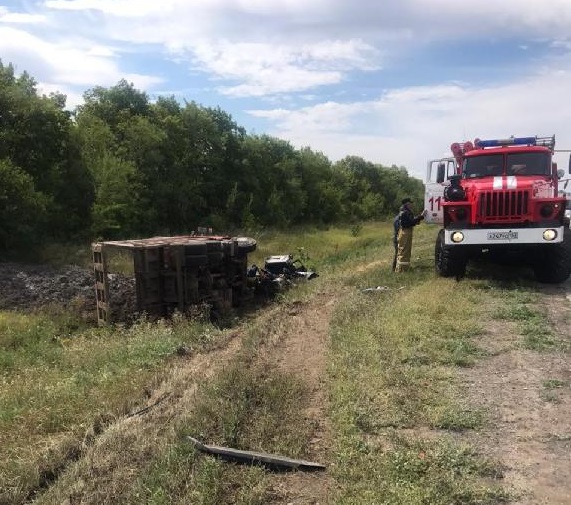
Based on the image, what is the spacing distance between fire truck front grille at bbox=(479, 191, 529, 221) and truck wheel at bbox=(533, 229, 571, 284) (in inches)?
37.4

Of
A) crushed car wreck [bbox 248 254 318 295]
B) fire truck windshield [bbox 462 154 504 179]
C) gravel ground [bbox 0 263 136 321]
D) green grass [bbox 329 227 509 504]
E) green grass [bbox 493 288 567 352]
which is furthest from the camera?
crushed car wreck [bbox 248 254 318 295]

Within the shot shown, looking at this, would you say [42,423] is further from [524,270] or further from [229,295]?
[524,270]

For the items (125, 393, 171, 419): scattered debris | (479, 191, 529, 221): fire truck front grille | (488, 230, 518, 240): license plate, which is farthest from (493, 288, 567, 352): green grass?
(125, 393, 171, 419): scattered debris

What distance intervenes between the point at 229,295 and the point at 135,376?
18.6 ft

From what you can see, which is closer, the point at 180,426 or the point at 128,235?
the point at 180,426

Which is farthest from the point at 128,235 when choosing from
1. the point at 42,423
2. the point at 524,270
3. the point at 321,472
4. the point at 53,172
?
the point at 321,472

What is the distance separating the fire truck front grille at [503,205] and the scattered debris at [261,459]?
719 centimetres

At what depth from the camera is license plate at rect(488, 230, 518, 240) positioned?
9.73 metres

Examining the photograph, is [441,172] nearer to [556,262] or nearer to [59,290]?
[556,262]

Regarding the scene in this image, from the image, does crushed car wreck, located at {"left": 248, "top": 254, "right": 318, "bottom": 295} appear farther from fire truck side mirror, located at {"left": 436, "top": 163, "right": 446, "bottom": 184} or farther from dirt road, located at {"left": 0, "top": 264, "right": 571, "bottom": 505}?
dirt road, located at {"left": 0, "top": 264, "right": 571, "bottom": 505}

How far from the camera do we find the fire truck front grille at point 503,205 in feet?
32.3

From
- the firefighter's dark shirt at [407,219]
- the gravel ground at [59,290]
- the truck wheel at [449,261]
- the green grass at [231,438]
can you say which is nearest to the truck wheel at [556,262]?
the truck wheel at [449,261]

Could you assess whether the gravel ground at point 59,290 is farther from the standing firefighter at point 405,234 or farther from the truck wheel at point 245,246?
the standing firefighter at point 405,234

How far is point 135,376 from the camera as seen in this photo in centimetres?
678
